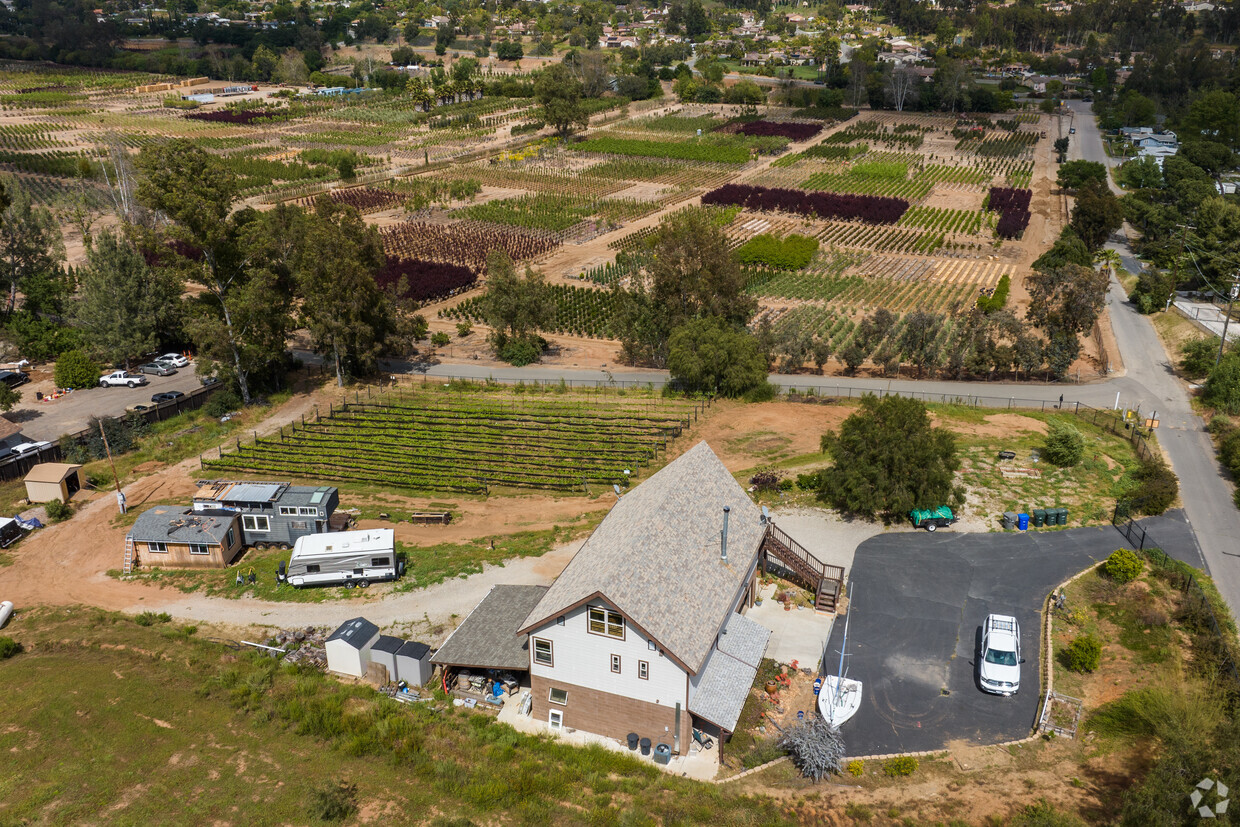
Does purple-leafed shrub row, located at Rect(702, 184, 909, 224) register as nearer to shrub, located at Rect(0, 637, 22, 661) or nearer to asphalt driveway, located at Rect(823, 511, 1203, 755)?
asphalt driveway, located at Rect(823, 511, 1203, 755)

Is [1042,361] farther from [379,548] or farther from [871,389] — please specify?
[379,548]

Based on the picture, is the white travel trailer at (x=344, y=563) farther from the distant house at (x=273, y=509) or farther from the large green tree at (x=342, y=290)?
the large green tree at (x=342, y=290)

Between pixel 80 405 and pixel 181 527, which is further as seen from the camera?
pixel 80 405

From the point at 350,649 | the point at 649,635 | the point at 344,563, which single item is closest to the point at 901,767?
the point at 649,635

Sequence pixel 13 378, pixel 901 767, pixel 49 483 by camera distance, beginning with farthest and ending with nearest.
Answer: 1. pixel 13 378
2. pixel 49 483
3. pixel 901 767

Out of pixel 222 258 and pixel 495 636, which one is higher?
Answer: pixel 222 258

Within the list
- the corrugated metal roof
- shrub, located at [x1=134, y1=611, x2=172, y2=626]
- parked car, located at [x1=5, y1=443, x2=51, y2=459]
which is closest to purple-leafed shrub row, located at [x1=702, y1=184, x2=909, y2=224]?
the corrugated metal roof

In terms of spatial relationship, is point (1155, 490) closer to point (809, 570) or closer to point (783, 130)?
point (809, 570)

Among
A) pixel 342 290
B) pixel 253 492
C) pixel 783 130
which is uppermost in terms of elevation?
pixel 342 290
